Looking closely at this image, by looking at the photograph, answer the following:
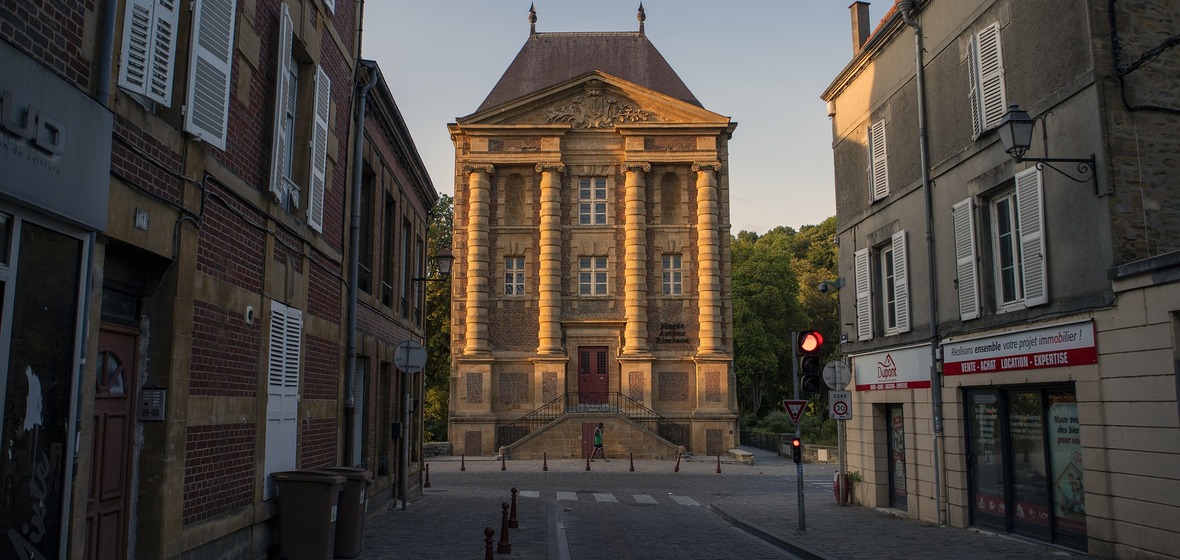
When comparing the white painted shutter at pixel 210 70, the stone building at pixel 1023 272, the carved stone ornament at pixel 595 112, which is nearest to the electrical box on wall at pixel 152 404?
the white painted shutter at pixel 210 70

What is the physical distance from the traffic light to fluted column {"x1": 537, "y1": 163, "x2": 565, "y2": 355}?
24.9 meters

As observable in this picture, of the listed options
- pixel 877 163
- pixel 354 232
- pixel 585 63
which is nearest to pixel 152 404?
pixel 354 232

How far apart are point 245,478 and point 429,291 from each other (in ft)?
135

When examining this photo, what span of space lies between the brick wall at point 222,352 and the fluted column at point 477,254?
29425mm

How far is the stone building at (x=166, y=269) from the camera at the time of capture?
5332 mm

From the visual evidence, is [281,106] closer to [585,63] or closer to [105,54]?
[105,54]

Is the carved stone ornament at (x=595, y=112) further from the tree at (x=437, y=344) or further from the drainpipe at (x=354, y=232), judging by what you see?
the drainpipe at (x=354, y=232)

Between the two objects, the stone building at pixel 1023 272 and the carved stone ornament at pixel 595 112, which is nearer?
the stone building at pixel 1023 272

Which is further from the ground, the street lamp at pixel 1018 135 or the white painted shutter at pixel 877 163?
the white painted shutter at pixel 877 163

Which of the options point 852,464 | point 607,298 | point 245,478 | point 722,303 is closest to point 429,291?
point 607,298

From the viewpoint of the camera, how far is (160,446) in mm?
7371

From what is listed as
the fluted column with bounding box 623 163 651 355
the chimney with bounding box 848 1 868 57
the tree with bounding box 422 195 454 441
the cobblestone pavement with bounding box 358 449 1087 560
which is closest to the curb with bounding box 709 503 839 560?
the cobblestone pavement with bounding box 358 449 1087 560

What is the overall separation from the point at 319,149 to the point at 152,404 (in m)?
5.02

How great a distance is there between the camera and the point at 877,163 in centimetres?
1783
